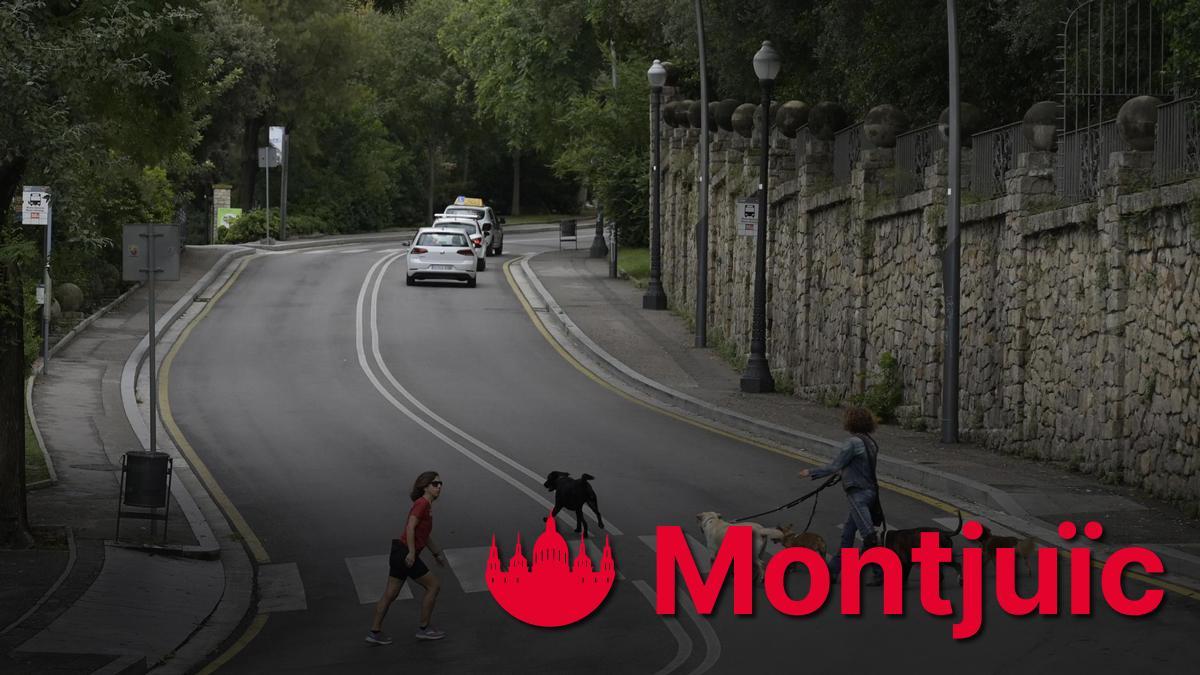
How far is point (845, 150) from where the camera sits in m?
30.2

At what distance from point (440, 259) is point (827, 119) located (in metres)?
19.3

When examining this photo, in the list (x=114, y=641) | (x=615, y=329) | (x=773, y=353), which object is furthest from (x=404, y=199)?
(x=114, y=641)

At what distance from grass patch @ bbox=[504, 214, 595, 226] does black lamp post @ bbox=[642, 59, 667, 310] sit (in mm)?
45564

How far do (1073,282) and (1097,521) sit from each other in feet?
16.0

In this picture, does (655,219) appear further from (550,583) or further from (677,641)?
(677,641)

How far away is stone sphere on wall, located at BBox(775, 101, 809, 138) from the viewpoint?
3288 centimetres

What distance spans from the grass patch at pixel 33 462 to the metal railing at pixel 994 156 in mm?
13476

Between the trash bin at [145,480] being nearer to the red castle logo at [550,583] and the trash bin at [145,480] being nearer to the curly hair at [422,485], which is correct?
the red castle logo at [550,583]

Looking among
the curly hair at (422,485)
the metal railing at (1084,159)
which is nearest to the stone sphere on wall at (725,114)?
the metal railing at (1084,159)

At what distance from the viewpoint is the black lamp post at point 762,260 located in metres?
29.1

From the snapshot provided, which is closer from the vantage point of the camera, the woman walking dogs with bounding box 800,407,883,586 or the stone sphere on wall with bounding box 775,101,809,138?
the woman walking dogs with bounding box 800,407,883,586

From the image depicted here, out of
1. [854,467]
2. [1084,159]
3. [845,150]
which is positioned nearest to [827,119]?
[845,150]

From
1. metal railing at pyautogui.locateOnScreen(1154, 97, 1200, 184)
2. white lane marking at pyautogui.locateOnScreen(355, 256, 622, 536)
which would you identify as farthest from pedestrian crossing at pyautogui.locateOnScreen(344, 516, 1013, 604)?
metal railing at pyautogui.locateOnScreen(1154, 97, 1200, 184)

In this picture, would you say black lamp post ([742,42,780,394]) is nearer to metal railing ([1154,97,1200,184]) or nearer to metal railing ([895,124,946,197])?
metal railing ([895,124,946,197])
